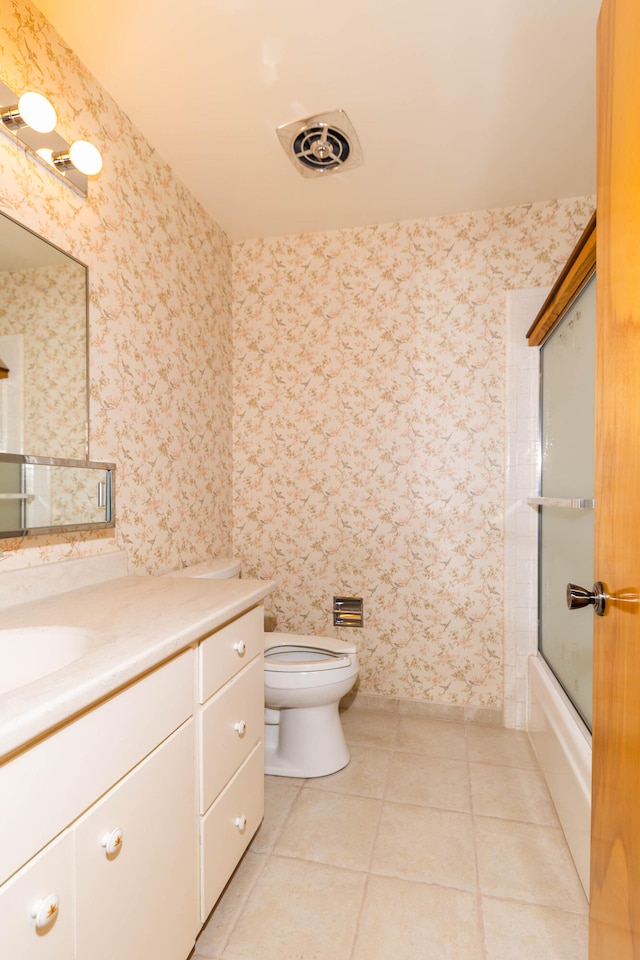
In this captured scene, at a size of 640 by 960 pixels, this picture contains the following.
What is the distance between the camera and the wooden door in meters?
0.69

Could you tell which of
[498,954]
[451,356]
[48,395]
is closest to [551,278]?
[451,356]

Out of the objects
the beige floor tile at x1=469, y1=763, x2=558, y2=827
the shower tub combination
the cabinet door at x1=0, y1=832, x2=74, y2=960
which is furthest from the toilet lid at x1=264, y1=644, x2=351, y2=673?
the cabinet door at x1=0, y1=832, x2=74, y2=960

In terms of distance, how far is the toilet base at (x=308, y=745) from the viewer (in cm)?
194

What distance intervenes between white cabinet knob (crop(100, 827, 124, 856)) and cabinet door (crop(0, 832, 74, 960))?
0.23 ft

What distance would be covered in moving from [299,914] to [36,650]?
0.97m

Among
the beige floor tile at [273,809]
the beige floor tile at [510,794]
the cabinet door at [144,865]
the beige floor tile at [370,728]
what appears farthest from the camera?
the beige floor tile at [370,728]

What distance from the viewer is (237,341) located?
104 inches

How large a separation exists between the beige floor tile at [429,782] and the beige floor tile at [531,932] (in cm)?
41

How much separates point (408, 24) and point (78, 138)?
0.97m

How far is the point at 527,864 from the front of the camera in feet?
4.86

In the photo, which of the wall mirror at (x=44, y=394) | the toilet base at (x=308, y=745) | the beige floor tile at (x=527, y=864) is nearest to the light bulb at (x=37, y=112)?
the wall mirror at (x=44, y=394)

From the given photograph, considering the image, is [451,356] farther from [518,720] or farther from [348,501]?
[518,720]

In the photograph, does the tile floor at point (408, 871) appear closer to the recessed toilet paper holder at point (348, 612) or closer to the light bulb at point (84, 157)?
the recessed toilet paper holder at point (348, 612)

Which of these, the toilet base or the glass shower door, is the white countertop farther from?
the glass shower door
